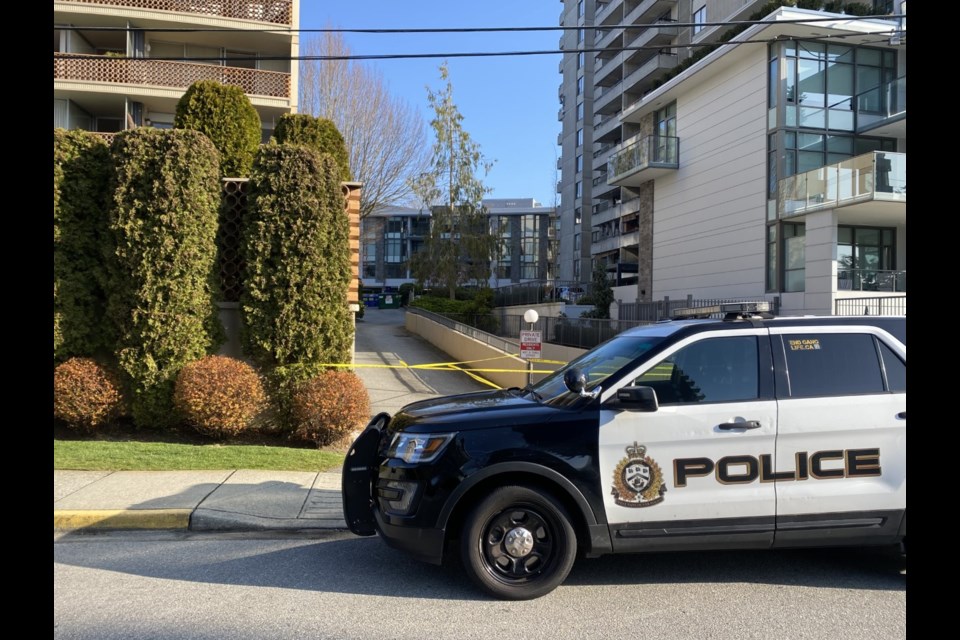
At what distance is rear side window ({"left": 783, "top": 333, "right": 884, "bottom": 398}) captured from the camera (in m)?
4.66

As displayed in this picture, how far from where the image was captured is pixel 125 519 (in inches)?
237

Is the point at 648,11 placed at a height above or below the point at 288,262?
above

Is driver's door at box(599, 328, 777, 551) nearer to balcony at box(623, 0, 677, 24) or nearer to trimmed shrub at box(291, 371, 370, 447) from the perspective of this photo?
trimmed shrub at box(291, 371, 370, 447)

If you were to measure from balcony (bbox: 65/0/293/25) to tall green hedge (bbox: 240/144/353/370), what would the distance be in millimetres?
18051

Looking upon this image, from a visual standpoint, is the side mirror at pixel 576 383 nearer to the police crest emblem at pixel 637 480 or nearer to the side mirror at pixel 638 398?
the side mirror at pixel 638 398

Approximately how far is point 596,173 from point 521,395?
59.4 meters

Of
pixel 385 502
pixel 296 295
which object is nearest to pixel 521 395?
pixel 385 502

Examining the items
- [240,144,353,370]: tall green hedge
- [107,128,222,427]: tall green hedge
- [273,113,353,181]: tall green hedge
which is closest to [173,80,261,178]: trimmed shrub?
[273,113,353,181]: tall green hedge

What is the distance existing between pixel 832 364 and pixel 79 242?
951 cm

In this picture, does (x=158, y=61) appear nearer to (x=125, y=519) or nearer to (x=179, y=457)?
(x=179, y=457)

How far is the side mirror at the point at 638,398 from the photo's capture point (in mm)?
4320

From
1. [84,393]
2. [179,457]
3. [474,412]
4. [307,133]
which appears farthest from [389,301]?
[474,412]
